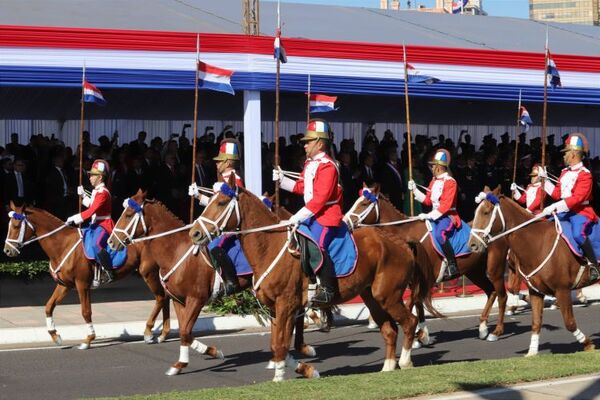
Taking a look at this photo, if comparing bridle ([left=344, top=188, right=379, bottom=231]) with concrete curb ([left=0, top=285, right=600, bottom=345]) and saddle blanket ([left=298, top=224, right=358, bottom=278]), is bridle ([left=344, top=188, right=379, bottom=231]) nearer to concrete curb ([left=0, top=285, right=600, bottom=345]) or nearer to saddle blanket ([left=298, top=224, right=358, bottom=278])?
concrete curb ([left=0, top=285, right=600, bottom=345])

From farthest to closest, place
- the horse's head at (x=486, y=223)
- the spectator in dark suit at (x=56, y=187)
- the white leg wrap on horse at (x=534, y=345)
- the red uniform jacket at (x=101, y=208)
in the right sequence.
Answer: the spectator in dark suit at (x=56, y=187) < the red uniform jacket at (x=101, y=208) < the horse's head at (x=486, y=223) < the white leg wrap on horse at (x=534, y=345)

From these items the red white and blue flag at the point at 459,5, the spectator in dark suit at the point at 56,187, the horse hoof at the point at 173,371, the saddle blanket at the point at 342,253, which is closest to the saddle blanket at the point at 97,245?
the horse hoof at the point at 173,371

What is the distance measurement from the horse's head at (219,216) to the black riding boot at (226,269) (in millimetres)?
1747

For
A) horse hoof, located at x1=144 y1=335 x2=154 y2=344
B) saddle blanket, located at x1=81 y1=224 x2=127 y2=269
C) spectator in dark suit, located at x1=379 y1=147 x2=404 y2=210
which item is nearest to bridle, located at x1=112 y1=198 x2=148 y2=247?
saddle blanket, located at x1=81 y1=224 x2=127 y2=269

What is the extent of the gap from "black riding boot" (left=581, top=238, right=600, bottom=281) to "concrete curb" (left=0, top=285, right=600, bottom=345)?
193 inches

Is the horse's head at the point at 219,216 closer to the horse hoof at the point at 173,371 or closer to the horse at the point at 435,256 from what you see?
the horse hoof at the point at 173,371

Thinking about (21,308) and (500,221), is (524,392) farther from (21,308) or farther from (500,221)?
(21,308)

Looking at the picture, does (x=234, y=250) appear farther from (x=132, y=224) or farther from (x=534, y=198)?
(x=534, y=198)

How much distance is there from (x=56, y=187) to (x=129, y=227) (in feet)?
27.2

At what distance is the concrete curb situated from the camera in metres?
15.9

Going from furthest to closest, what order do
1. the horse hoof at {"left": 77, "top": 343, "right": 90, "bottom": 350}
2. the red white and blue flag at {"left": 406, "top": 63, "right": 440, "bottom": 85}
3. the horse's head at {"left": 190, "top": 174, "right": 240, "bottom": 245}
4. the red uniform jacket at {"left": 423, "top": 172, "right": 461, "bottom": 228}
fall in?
the red white and blue flag at {"left": 406, "top": 63, "right": 440, "bottom": 85}, the red uniform jacket at {"left": 423, "top": 172, "right": 461, "bottom": 228}, the horse hoof at {"left": 77, "top": 343, "right": 90, "bottom": 350}, the horse's head at {"left": 190, "top": 174, "right": 240, "bottom": 245}

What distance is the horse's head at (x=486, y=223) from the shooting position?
1406 cm

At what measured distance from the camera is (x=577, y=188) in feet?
45.4

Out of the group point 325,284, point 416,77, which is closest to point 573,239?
point 325,284
